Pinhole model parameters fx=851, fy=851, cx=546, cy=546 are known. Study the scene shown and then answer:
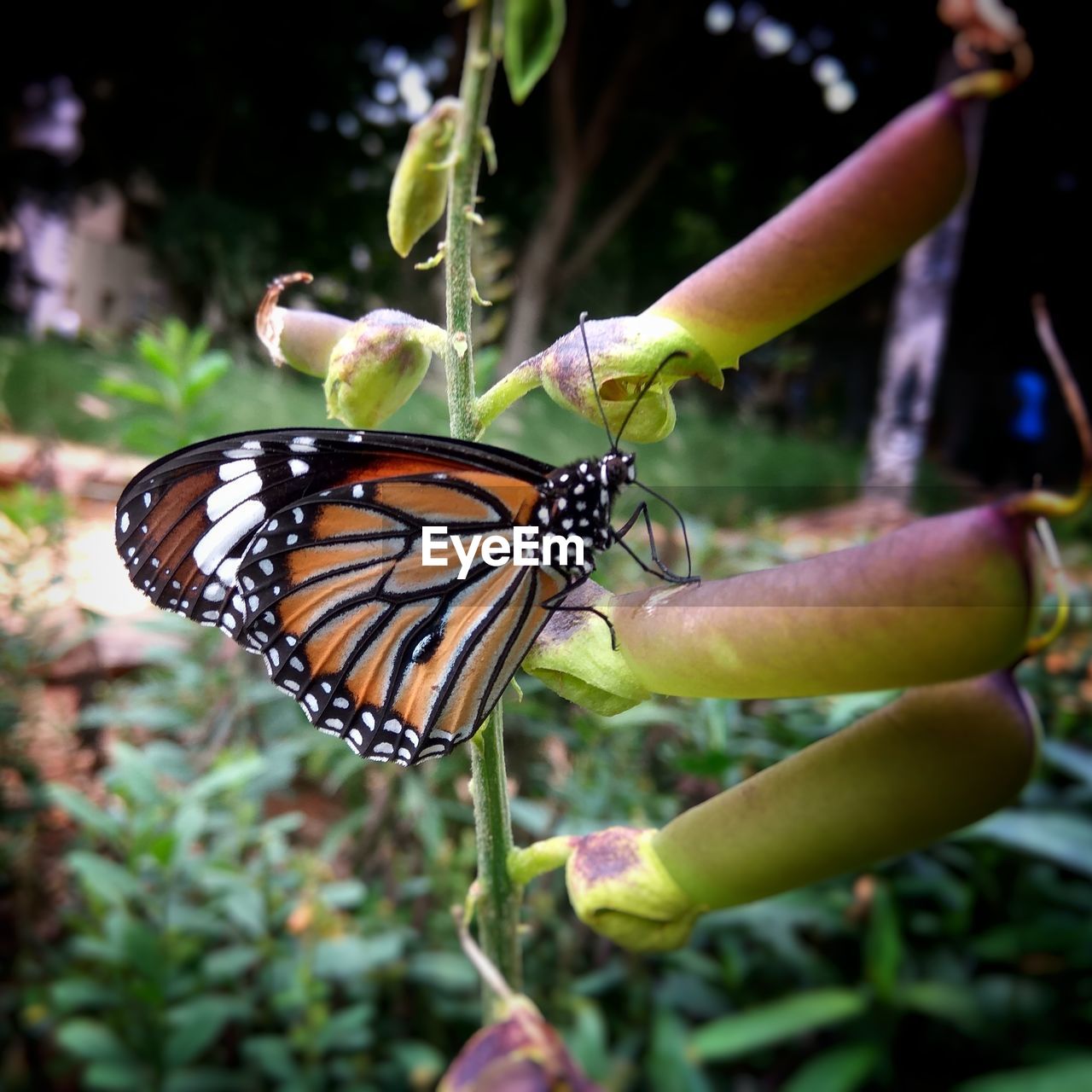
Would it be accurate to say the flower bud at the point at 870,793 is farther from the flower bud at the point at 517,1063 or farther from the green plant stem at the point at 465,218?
the green plant stem at the point at 465,218

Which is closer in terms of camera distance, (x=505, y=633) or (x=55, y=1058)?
(x=505, y=633)

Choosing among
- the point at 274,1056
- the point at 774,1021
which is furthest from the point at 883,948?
the point at 274,1056

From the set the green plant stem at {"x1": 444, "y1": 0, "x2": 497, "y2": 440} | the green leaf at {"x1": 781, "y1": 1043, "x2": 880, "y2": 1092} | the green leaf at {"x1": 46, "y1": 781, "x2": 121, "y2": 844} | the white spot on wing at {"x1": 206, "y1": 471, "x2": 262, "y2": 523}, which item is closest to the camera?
the green plant stem at {"x1": 444, "y1": 0, "x2": 497, "y2": 440}

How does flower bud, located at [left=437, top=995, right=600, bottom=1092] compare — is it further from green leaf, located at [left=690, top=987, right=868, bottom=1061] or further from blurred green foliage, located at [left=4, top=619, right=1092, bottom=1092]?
green leaf, located at [left=690, top=987, right=868, bottom=1061]

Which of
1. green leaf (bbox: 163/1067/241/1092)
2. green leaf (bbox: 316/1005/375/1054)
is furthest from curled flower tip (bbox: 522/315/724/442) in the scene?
green leaf (bbox: 163/1067/241/1092)

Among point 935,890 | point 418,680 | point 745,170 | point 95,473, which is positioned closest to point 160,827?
point 418,680

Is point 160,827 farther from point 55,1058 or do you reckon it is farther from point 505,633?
point 505,633

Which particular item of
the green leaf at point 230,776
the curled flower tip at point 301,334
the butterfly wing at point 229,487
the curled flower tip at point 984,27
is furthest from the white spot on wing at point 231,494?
the green leaf at point 230,776
